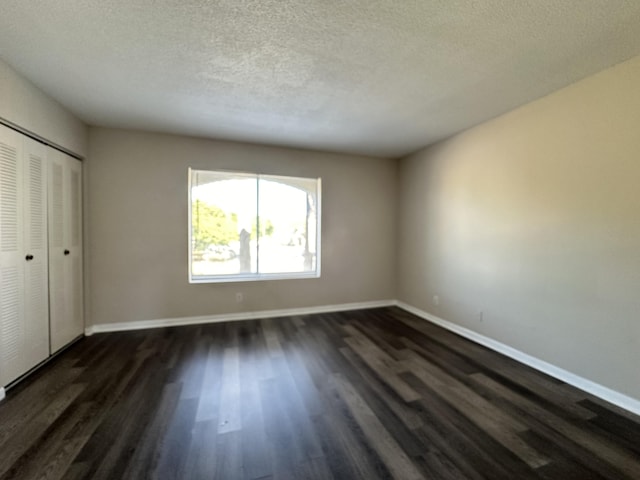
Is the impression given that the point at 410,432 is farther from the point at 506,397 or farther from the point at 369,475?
the point at 506,397

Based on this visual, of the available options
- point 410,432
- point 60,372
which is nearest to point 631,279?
point 410,432

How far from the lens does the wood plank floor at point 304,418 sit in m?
1.51

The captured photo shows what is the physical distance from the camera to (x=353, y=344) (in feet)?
10.3

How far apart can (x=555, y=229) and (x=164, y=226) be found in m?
4.42

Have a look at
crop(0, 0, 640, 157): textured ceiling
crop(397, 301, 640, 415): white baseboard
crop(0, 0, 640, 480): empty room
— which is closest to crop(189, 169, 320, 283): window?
crop(0, 0, 640, 480): empty room

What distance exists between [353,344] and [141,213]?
3171 mm

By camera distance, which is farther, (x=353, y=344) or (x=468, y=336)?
(x=468, y=336)

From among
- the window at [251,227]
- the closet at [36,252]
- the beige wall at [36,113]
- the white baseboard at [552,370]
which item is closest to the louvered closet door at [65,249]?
the closet at [36,252]

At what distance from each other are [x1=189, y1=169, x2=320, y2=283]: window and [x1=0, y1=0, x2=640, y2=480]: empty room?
1.4 inches

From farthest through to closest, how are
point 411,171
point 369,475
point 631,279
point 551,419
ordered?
point 411,171, point 631,279, point 551,419, point 369,475

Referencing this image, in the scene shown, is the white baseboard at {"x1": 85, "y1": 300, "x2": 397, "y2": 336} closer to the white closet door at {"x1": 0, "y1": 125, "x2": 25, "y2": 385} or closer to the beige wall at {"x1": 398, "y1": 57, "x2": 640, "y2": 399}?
the white closet door at {"x1": 0, "y1": 125, "x2": 25, "y2": 385}

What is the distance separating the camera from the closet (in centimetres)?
217

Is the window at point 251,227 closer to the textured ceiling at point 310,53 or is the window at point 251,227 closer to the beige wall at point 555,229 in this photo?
the textured ceiling at point 310,53

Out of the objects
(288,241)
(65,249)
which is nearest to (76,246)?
(65,249)
